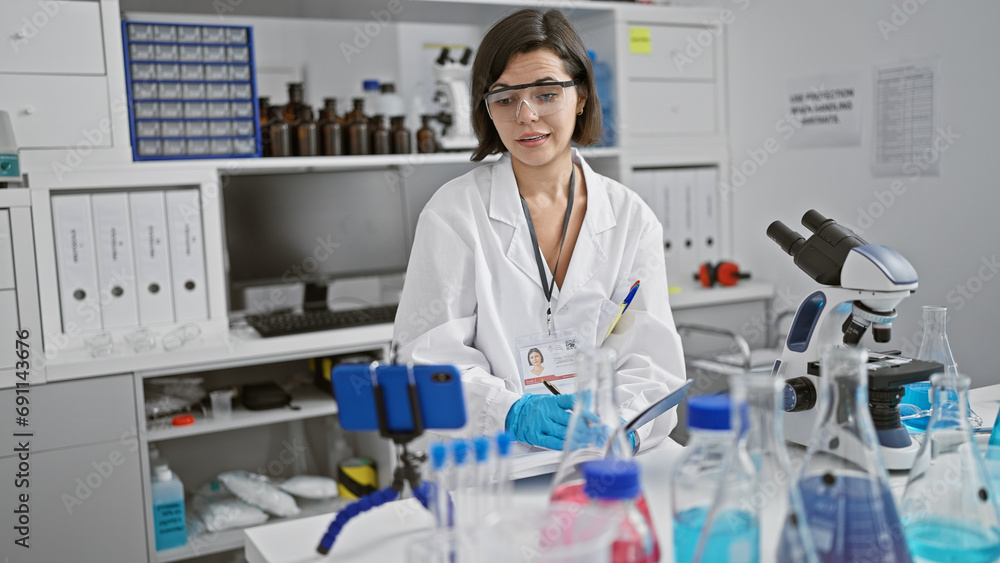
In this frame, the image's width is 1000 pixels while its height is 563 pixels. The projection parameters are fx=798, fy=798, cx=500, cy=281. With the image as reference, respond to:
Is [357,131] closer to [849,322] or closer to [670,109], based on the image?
[670,109]

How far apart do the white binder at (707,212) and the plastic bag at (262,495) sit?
1735mm

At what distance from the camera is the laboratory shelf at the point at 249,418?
219cm

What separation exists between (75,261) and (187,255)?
0.28 m

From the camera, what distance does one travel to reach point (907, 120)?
2.36 metres

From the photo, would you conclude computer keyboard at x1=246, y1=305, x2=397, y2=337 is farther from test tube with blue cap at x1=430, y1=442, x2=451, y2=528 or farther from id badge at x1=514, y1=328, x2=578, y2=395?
test tube with blue cap at x1=430, y1=442, x2=451, y2=528

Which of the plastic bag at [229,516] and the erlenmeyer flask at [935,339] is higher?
the erlenmeyer flask at [935,339]

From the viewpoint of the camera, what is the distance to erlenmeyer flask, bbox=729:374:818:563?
0.67 meters

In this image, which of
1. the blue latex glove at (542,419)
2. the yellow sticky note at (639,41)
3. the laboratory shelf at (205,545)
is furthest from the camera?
the yellow sticky note at (639,41)

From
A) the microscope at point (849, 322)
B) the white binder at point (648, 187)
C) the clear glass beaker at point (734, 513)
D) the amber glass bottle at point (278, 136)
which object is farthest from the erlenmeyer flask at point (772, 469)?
the white binder at point (648, 187)

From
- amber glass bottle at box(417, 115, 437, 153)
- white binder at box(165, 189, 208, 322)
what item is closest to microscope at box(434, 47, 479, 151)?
amber glass bottle at box(417, 115, 437, 153)

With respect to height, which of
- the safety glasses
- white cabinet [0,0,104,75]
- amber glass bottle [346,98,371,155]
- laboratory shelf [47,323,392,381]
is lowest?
laboratory shelf [47,323,392,381]

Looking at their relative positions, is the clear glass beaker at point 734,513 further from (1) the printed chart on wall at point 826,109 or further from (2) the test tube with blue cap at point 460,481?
(1) the printed chart on wall at point 826,109

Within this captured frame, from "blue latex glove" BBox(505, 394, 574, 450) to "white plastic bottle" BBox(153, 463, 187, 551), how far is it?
4.52 ft

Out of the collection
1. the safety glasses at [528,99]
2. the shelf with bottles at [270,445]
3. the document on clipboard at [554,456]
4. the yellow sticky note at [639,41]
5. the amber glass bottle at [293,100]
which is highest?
the yellow sticky note at [639,41]
